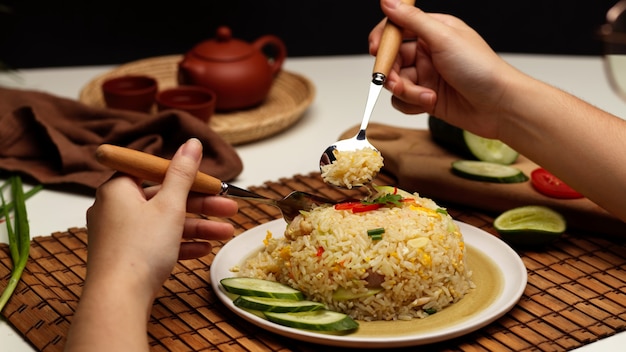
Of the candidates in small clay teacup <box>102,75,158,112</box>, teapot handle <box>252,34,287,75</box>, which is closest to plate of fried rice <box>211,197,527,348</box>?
small clay teacup <box>102,75,158,112</box>

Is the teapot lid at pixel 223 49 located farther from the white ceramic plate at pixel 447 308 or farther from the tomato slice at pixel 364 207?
the tomato slice at pixel 364 207

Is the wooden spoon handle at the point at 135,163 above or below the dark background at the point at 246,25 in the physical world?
above

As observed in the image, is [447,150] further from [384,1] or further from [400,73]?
[384,1]

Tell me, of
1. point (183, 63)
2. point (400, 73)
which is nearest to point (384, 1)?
point (400, 73)

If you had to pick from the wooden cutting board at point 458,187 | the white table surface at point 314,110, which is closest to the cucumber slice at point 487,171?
the wooden cutting board at point 458,187

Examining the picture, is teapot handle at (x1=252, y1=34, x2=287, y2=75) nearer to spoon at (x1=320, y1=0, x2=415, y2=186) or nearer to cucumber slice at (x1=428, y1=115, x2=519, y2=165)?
cucumber slice at (x1=428, y1=115, x2=519, y2=165)

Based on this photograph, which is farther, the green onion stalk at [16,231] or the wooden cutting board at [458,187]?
the wooden cutting board at [458,187]
